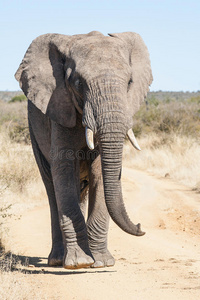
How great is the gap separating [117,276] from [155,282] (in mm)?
547

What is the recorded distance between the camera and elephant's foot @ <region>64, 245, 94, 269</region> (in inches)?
263

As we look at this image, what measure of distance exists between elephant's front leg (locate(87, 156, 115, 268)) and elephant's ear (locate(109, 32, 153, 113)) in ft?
3.20

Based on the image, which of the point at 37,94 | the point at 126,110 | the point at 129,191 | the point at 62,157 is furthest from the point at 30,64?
the point at 129,191

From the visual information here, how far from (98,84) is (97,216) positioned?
1912mm

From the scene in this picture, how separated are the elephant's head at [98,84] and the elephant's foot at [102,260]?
1222mm

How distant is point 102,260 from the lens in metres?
7.43

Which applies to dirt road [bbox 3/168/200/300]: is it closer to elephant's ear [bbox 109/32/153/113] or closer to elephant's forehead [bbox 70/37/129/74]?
elephant's ear [bbox 109/32/153/113]

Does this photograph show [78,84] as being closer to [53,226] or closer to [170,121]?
[53,226]

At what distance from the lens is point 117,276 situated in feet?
22.4

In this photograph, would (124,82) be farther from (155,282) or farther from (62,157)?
(155,282)

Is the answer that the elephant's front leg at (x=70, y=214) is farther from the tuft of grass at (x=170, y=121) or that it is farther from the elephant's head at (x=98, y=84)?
the tuft of grass at (x=170, y=121)

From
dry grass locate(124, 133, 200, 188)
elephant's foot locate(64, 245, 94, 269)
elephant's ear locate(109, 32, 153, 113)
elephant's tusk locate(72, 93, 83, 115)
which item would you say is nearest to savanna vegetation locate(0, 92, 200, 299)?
dry grass locate(124, 133, 200, 188)

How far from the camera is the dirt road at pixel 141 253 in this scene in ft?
20.1

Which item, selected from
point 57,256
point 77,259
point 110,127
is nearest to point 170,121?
point 57,256
